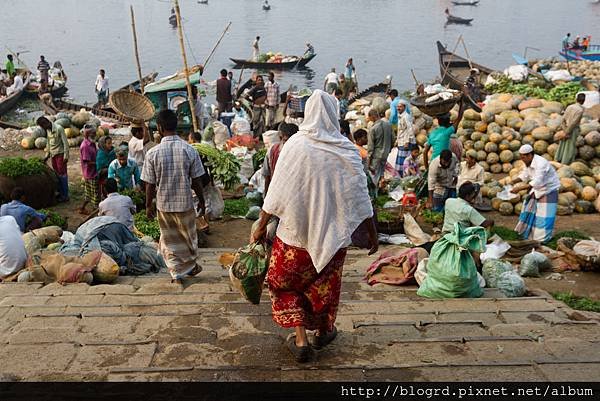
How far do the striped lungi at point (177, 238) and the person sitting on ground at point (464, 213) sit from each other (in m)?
2.76

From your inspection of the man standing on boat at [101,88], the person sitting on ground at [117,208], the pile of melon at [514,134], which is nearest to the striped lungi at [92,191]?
the person sitting on ground at [117,208]

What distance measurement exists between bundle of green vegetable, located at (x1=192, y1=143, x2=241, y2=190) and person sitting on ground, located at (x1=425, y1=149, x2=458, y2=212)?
2855mm

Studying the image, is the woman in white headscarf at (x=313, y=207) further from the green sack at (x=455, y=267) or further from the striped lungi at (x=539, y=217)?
the striped lungi at (x=539, y=217)

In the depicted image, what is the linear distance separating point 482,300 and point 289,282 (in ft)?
6.47

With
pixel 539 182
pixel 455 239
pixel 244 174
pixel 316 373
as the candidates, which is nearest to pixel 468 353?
pixel 316 373

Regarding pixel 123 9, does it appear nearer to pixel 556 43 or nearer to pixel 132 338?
pixel 556 43

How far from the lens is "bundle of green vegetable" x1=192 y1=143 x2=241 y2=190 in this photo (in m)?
8.12

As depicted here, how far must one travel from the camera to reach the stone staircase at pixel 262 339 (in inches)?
118

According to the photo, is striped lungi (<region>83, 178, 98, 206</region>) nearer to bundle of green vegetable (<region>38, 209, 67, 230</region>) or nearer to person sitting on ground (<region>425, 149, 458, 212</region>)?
bundle of green vegetable (<region>38, 209, 67, 230</region>)

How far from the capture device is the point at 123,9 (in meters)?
59.6

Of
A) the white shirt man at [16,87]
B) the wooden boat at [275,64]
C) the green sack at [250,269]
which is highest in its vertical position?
the green sack at [250,269]

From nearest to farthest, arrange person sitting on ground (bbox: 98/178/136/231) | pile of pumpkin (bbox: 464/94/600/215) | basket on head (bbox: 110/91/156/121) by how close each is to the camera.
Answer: person sitting on ground (bbox: 98/178/136/231) → pile of pumpkin (bbox: 464/94/600/215) → basket on head (bbox: 110/91/156/121)

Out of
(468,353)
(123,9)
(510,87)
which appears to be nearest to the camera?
(468,353)

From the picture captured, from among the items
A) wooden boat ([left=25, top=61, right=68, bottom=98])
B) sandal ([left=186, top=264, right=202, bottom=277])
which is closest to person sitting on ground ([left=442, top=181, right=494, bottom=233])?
sandal ([left=186, top=264, right=202, bottom=277])
